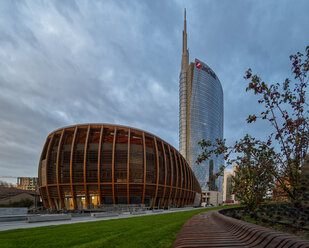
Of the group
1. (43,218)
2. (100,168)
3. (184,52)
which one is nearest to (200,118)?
(184,52)

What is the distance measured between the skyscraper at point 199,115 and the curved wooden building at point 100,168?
91.9 m

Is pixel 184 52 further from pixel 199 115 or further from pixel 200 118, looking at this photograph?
pixel 200 118

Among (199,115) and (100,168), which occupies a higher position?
(199,115)

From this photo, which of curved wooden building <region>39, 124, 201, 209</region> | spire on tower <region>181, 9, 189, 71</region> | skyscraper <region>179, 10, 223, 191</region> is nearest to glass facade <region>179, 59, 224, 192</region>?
skyscraper <region>179, 10, 223, 191</region>

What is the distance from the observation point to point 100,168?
3253 cm

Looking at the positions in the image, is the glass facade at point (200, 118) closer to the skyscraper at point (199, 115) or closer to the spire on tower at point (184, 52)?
the skyscraper at point (199, 115)

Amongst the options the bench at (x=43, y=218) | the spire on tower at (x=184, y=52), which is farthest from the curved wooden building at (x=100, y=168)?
the spire on tower at (x=184, y=52)

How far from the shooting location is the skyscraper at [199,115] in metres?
129

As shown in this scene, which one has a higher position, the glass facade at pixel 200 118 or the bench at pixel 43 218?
the glass facade at pixel 200 118

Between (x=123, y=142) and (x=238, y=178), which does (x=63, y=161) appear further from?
(x=238, y=178)

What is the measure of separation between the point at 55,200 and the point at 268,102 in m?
39.0

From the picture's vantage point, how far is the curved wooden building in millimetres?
32594

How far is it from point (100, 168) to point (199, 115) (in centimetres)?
10609

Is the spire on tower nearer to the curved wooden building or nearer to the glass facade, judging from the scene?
the glass facade
